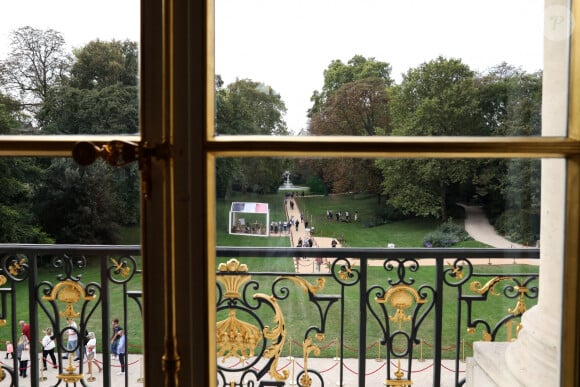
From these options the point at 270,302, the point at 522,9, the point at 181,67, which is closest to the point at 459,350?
the point at 270,302

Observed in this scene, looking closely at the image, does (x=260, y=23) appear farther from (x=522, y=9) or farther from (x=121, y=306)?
(x=121, y=306)

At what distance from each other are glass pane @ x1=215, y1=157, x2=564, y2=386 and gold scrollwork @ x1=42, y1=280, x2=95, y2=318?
11.6 inches

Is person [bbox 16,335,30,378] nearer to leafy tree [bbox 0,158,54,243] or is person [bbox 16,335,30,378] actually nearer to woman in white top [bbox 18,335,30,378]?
woman in white top [bbox 18,335,30,378]

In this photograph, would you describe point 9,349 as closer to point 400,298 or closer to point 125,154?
point 125,154

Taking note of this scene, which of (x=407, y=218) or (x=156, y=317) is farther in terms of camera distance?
(x=407, y=218)

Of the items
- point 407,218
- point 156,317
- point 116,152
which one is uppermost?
point 116,152

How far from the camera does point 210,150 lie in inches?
39.4

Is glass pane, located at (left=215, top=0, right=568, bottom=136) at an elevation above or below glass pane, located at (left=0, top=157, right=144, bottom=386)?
above

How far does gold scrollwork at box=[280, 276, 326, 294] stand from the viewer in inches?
43.1

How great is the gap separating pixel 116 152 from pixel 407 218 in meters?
0.59

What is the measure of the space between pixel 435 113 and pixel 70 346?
2.95 ft

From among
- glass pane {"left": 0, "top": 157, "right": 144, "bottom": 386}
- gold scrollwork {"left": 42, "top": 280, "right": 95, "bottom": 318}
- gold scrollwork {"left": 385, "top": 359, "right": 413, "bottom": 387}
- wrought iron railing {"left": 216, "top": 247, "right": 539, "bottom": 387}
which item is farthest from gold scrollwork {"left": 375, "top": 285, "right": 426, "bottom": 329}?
gold scrollwork {"left": 42, "top": 280, "right": 95, "bottom": 318}

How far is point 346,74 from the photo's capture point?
41.5 inches

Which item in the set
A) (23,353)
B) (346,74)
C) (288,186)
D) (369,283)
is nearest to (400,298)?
(369,283)
